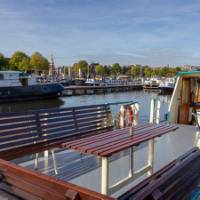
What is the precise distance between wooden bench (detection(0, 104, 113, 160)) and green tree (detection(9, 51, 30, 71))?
51270 millimetres

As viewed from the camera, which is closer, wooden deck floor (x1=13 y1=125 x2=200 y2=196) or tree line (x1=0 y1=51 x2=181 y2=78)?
wooden deck floor (x1=13 y1=125 x2=200 y2=196)

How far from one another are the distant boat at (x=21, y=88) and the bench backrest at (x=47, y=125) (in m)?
29.8

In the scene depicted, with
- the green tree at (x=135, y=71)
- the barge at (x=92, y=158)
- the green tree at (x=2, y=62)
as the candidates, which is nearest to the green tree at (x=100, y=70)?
the green tree at (x=135, y=71)

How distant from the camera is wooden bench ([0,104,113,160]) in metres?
4.02

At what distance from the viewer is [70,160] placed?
470 centimetres

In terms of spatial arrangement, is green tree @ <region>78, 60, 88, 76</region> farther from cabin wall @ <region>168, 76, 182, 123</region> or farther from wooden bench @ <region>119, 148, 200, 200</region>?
wooden bench @ <region>119, 148, 200, 200</region>

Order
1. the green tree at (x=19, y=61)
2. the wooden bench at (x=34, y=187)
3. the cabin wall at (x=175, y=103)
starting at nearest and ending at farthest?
the wooden bench at (x=34, y=187)
the cabin wall at (x=175, y=103)
the green tree at (x=19, y=61)

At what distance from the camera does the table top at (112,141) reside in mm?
2914

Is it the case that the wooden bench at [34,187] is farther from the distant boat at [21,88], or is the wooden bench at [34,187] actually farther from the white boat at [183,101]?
the distant boat at [21,88]

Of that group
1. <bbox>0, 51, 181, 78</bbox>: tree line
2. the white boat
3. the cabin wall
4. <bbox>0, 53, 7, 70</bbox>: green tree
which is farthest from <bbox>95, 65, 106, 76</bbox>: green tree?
the cabin wall

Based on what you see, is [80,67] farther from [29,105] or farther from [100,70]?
[29,105]

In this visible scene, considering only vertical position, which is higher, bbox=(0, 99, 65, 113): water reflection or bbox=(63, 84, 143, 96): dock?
bbox=(63, 84, 143, 96): dock

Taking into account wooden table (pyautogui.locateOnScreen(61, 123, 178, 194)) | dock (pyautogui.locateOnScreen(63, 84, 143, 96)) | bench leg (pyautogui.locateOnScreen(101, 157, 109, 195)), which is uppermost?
wooden table (pyautogui.locateOnScreen(61, 123, 178, 194))

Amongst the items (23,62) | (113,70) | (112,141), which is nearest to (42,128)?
(112,141)
